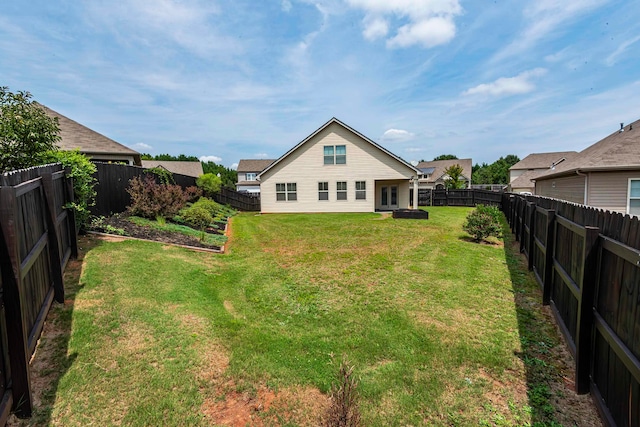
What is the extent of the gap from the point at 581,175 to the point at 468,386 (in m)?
15.7

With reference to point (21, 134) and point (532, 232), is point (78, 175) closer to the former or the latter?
point (21, 134)

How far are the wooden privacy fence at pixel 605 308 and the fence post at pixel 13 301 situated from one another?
4620 mm

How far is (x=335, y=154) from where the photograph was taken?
22.0 meters

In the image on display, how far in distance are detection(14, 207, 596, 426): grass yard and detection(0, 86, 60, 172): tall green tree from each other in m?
2.57

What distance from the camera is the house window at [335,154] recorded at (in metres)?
22.0

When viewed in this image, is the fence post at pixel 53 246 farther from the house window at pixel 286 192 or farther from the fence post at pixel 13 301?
the house window at pixel 286 192

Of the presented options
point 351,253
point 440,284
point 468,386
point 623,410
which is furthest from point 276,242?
point 623,410

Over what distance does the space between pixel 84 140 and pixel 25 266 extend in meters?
17.0

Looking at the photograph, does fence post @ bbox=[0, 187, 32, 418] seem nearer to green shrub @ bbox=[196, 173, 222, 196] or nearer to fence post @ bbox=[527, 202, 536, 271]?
fence post @ bbox=[527, 202, 536, 271]

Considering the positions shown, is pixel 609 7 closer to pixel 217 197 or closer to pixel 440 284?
pixel 440 284

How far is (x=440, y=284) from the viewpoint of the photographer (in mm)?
6656

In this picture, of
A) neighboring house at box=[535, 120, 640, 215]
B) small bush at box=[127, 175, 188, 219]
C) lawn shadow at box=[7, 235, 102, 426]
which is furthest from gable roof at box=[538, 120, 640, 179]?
lawn shadow at box=[7, 235, 102, 426]

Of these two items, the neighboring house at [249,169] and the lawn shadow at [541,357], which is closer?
the lawn shadow at [541,357]

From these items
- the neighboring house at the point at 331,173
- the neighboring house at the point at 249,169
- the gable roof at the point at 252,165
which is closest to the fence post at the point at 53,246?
the neighboring house at the point at 331,173
